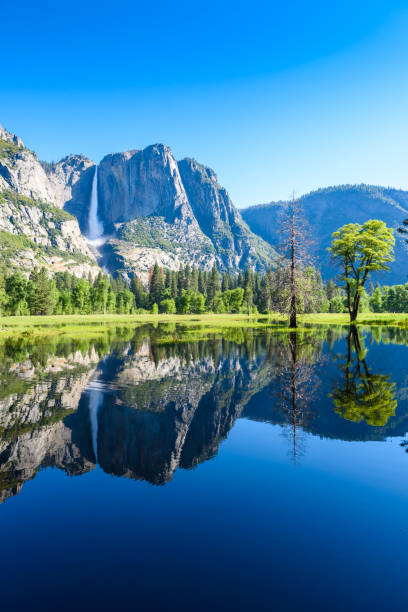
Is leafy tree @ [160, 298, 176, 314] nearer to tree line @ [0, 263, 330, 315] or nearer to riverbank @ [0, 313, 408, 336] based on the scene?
tree line @ [0, 263, 330, 315]

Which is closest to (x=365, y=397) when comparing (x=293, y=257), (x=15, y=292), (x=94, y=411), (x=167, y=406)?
(x=167, y=406)

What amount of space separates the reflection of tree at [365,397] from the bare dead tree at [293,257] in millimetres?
21806

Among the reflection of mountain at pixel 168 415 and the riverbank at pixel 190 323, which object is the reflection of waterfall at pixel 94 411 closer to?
the reflection of mountain at pixel 168 415

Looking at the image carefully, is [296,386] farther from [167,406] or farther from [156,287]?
[156,287]

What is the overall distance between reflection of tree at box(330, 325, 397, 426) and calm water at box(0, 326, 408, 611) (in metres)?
0.10

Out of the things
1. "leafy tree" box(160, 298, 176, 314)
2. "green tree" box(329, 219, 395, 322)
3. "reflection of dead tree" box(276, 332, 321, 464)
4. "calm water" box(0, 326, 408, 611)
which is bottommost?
"calm water" box(0, 326, 408, 611)

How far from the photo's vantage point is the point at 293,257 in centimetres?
4056

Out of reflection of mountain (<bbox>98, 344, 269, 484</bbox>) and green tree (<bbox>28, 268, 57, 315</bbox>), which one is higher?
green tree (<bbox>28, 268, 57, 315</bbox>)

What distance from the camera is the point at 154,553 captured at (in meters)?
5.00

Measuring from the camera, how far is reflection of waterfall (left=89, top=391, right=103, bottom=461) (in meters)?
9.19

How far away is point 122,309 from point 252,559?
14437 cm

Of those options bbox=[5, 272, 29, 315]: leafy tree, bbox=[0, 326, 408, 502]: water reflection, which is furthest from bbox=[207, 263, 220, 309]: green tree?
bbox=[0, 326, 408, 502]: water reflection

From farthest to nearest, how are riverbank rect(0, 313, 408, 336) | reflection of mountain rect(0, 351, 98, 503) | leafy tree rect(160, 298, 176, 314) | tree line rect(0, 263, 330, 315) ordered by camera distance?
leafy tree rect(160, 298, 176, 314), tree line rect(0, 263, 330, 315), riverbank rect(0, 313, 408, 336), reflection of mountain rect(0, 351, 98, 503)

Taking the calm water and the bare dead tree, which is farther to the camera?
the bare dead tree
